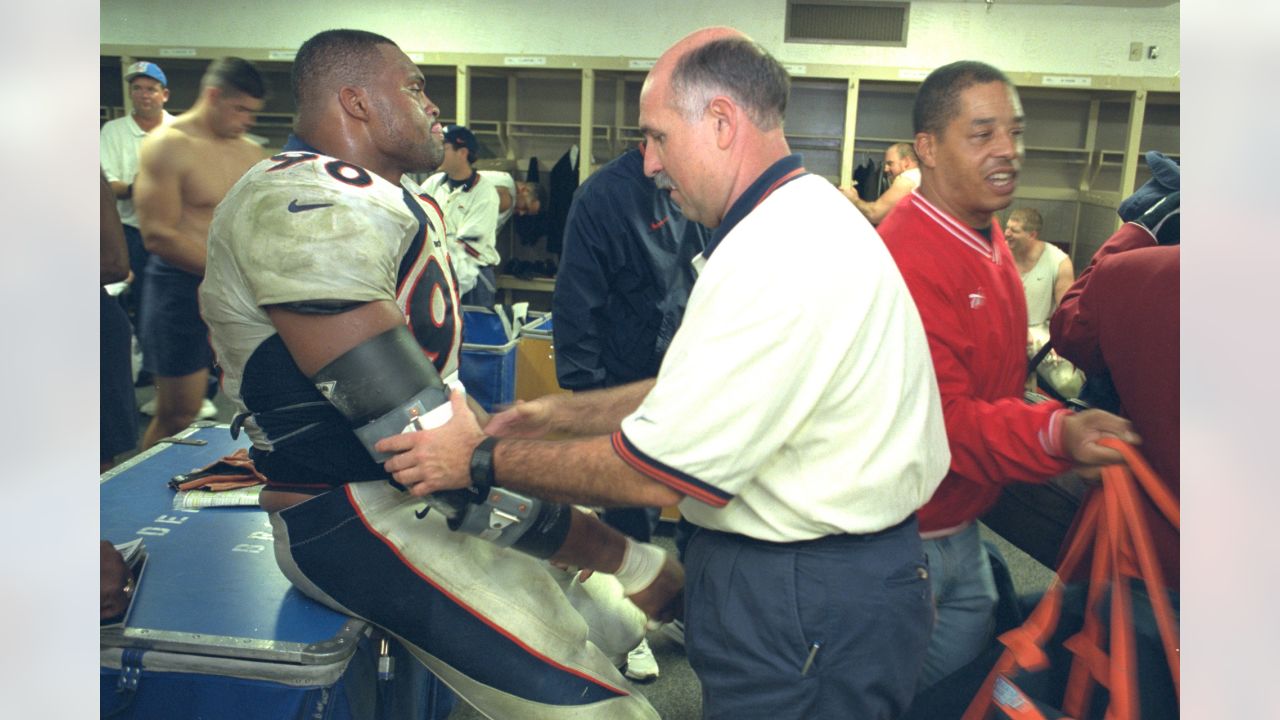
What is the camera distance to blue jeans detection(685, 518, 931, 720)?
4.55ft

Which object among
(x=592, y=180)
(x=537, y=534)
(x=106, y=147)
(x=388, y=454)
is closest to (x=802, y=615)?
(x=537, y=534)

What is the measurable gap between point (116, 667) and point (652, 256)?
71.2 inches

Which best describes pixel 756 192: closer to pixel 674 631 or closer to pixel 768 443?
pixel 768 443

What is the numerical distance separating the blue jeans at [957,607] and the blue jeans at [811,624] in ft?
Result: 1.27

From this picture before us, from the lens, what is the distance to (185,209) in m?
3.81

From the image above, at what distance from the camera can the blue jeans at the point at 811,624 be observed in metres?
1.39

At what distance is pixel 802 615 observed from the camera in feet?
4.55

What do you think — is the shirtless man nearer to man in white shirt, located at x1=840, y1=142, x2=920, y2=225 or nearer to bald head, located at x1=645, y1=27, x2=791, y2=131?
bald head, located at x1=645, y1=27, x2=791, y2=131

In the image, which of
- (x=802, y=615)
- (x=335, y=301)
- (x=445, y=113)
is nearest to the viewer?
(x=802, y=615)

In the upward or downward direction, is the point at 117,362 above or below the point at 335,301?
below

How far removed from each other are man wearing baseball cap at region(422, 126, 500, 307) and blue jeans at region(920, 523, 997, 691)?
4.49 meters

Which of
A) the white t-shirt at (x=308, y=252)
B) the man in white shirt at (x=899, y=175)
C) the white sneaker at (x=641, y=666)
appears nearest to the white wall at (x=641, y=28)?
the man in white shirt at (x=899, y=175)

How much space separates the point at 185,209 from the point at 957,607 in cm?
334

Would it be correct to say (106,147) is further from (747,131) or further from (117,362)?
(747,131)
